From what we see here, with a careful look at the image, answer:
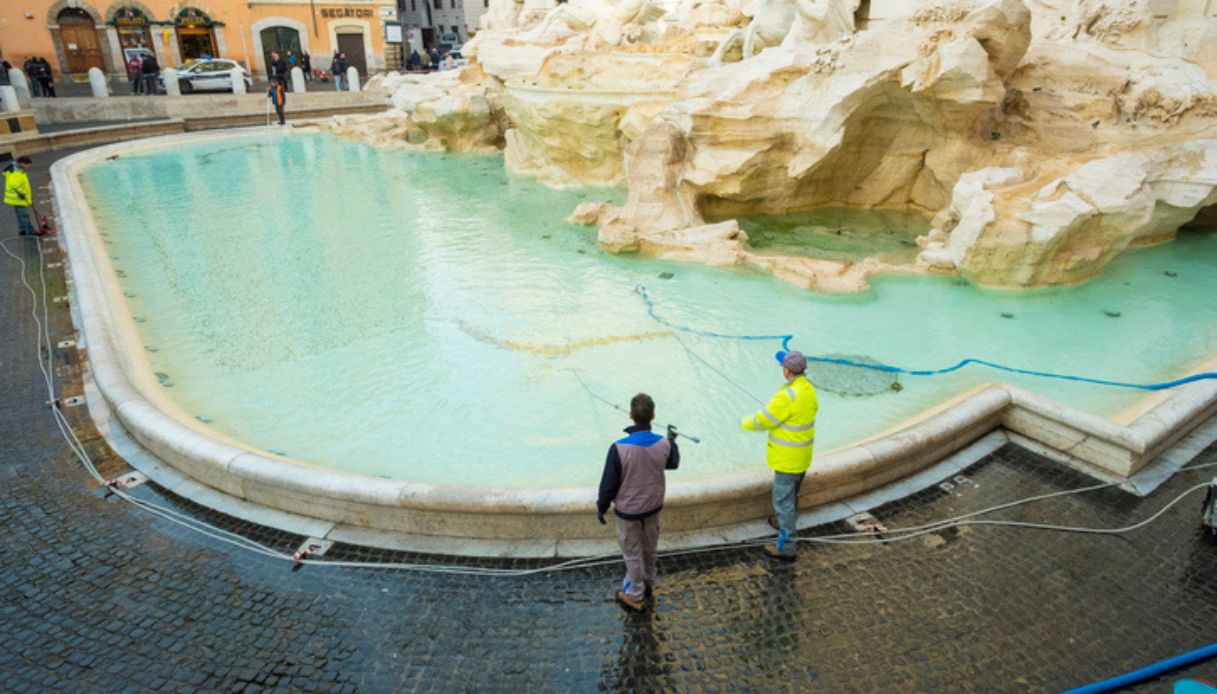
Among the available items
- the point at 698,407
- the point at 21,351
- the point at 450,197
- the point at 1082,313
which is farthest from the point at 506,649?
the point at 450,197

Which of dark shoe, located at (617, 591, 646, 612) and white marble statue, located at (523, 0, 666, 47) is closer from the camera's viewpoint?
dark shoe, located at (617, 591, 646, 612)

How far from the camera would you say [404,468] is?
5867 mm

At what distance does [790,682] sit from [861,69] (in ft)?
32.4

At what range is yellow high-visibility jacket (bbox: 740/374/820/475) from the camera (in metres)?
4.26

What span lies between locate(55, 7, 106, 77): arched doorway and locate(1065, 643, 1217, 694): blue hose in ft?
129

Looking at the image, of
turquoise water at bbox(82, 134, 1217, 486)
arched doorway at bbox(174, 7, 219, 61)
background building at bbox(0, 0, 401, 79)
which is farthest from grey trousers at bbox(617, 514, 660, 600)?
arched doorway at bbox(174, 7, 219, 61)

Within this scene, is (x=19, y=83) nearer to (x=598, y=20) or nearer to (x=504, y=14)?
(x=504, y=14)

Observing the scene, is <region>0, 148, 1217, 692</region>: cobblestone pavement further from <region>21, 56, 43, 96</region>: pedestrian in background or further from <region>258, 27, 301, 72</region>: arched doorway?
<region>258, 27, 301, 72</region>: arched doorway

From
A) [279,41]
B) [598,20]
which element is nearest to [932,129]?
[598,20]

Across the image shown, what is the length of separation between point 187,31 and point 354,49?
24.1 ft

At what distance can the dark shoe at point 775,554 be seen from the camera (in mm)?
4574

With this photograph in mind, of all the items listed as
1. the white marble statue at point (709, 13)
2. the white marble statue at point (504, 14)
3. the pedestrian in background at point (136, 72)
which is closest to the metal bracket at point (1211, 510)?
the white marble statue at point (709, 13)

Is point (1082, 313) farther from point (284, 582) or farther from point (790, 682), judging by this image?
point (284, 582)

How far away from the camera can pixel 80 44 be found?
30484 millimetres
